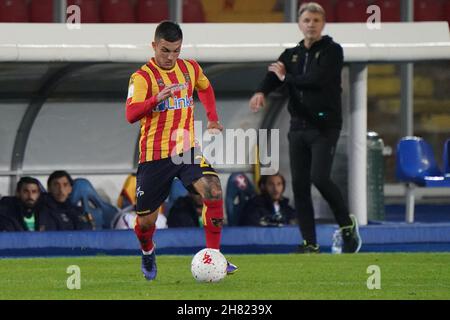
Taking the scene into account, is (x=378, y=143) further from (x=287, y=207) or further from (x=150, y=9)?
(x=150, y=9)

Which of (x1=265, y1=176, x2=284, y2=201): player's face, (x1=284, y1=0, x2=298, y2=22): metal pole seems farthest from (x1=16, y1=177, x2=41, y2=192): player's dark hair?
(x1=284, y1=0, x2=298, y2=22): metal pole

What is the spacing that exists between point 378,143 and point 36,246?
13.6 feet

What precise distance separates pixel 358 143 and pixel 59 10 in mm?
5550

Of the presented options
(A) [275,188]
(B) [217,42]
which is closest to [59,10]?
(B) [217,42]

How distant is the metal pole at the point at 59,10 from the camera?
19830 millimetres

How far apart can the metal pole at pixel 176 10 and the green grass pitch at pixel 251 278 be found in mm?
7334

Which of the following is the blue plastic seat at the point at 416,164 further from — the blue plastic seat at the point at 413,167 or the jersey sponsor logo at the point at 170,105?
the jersey sponsor logo at the point at 170,105

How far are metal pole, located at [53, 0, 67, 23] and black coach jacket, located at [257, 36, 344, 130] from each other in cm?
702

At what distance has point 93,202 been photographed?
1589 cm

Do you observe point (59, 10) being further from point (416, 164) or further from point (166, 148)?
point (166, 148)

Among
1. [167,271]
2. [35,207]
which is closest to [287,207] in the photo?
[35,207]

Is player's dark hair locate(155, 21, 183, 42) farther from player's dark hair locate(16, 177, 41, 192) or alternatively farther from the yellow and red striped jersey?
player's dark hair locate(16, 177, 41, 192)

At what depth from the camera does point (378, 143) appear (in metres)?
16.7

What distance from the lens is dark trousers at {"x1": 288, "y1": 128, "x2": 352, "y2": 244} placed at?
43.2 ft
